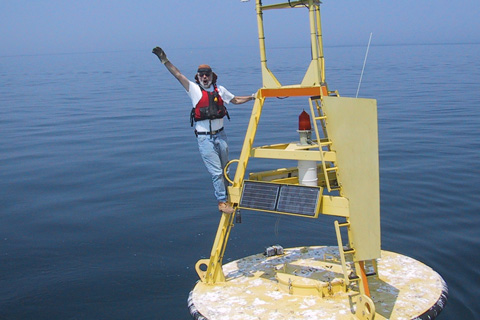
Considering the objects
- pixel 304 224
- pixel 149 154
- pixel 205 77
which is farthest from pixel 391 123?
pixel 205 77

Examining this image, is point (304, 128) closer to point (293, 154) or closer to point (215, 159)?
point (293, 154)

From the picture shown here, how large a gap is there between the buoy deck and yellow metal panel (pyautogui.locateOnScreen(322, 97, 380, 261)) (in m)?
0.91

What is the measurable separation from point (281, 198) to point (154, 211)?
6821mm

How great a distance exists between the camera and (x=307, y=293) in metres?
8.17

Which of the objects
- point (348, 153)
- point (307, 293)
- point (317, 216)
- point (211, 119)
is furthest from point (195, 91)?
point (307, 293)

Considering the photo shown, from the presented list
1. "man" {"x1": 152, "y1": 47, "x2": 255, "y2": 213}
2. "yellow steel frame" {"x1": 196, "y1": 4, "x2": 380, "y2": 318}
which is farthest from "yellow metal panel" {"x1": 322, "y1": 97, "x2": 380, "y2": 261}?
"man" {"x1": 152, "y1": 47, "x2": 255, "y2": 213}

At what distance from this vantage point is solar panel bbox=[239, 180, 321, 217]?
299 inches

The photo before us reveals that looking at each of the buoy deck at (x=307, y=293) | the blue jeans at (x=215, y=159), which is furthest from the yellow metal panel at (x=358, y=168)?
the blue jeans at (x=215, y=159)

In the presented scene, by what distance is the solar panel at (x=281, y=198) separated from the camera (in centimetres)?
759

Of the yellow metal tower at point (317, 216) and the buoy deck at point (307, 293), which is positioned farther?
the buoy deck at point (307, 293)

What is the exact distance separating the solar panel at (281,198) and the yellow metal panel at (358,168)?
44 centimetres

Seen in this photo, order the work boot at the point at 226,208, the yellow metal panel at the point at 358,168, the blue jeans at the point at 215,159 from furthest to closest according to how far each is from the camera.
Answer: the blue jeans at the point at 215,159 → the work boot at the point at 226,208 → the yellow metal panel at the point at 358,168

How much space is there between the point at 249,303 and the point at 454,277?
159 inches

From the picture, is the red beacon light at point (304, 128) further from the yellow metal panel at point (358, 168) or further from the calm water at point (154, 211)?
the calm water at point (154, 211)
